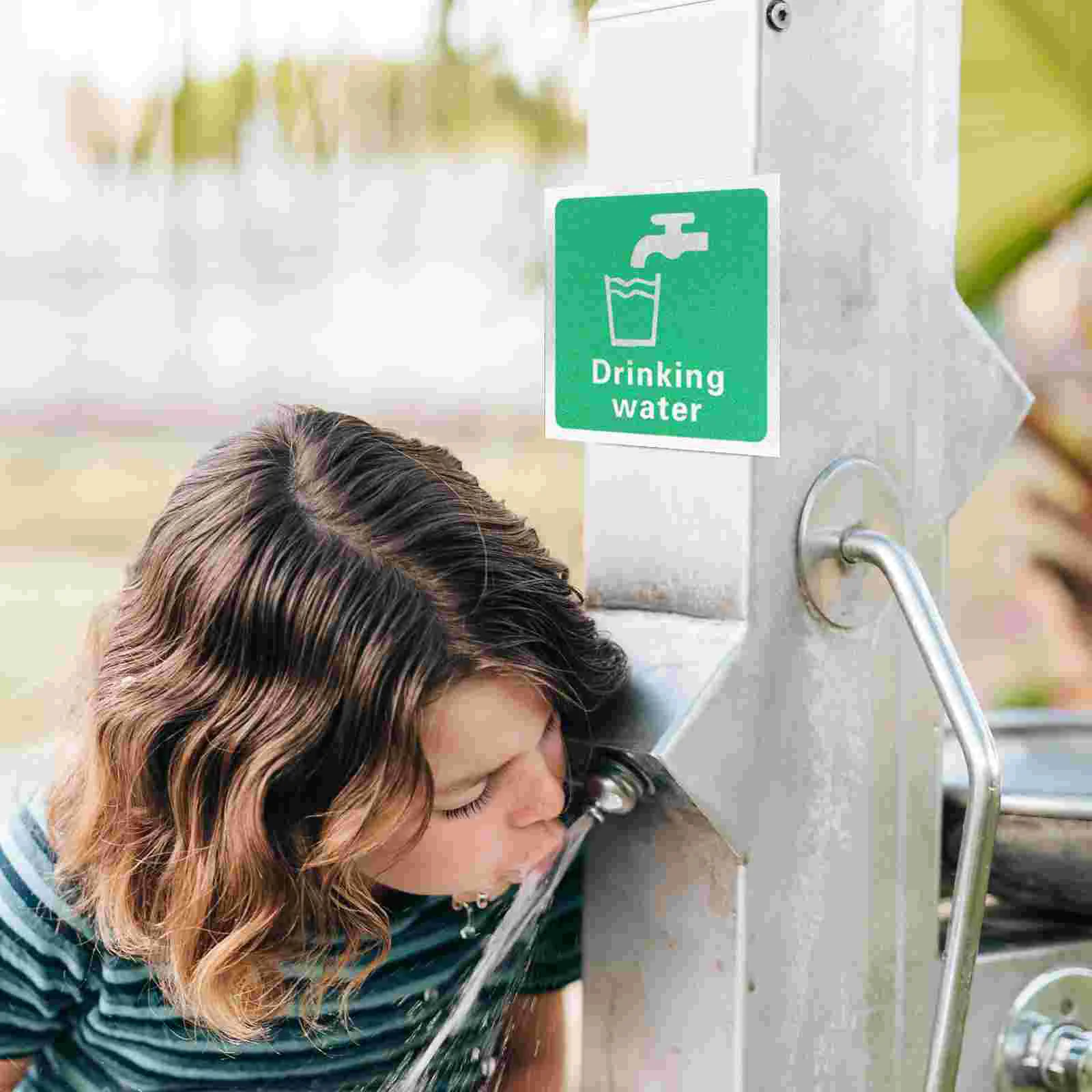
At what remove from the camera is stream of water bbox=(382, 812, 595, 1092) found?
0.74 meters

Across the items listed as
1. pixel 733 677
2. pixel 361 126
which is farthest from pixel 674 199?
pixel 361 126

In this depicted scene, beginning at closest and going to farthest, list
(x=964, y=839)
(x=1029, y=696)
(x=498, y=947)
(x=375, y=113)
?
(x=964, y=839)
(x=498, y=947)
(x=375, y=113)
(x=1029, y=696)

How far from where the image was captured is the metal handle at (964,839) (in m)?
0.58

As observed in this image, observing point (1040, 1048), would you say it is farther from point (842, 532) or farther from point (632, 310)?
point (632, 310)

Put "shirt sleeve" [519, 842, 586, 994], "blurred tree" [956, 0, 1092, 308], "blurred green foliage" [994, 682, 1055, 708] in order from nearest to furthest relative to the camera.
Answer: "shirt sleeve" [519, 842, 586, 994]
"blurred tree" [956, 0, 1092, 308]
"blurred green foliage" [994, 682, 1055, 708]

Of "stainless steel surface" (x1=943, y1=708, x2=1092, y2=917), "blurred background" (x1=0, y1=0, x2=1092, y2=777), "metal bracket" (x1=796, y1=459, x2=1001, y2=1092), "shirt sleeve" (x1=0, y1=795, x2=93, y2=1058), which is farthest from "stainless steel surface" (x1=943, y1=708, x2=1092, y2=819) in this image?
"blurred background" (x1=0, y1=0, x2=1092, y2=777)

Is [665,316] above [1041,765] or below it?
above

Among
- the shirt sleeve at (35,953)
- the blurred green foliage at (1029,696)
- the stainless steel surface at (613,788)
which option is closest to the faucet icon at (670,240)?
the stainless steel surface at (613,788)

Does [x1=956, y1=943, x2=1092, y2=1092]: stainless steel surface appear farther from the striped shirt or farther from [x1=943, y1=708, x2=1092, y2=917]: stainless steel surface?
the striped shirt

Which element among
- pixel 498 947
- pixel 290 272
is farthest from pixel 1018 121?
pixel 498 947

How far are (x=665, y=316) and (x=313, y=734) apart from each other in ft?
0.83

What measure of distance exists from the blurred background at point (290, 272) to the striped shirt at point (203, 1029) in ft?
4.76

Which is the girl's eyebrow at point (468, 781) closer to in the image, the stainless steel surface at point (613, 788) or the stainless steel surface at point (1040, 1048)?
the stainless steel surface at point (613, 788)

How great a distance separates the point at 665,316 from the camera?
24.2 inches
